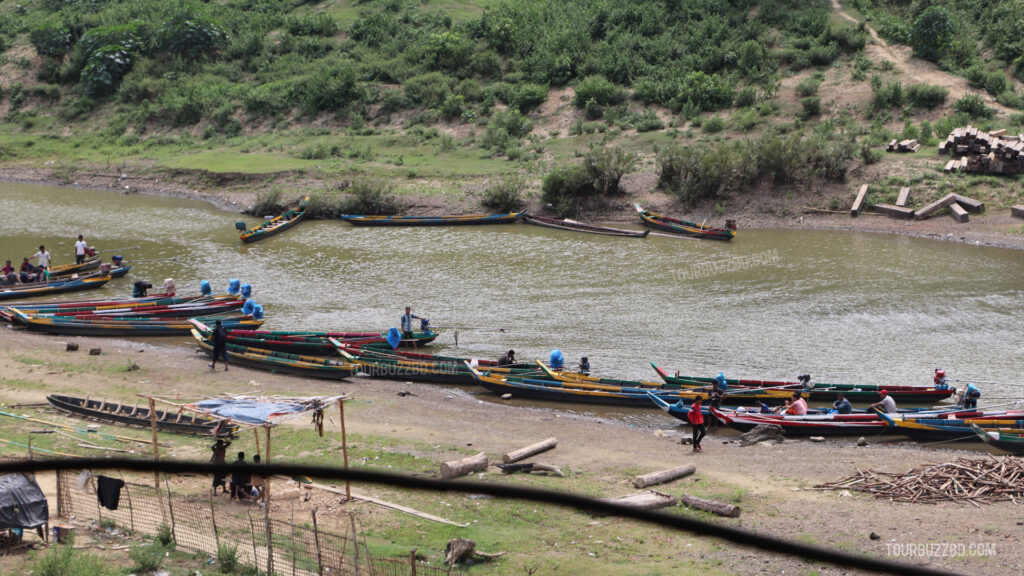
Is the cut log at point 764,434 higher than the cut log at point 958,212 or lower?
lower

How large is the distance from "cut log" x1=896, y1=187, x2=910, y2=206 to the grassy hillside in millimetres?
3006

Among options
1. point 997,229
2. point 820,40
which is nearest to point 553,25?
point 820,40

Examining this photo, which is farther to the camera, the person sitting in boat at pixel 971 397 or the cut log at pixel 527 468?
the person sitting in boat at pixel 971 397

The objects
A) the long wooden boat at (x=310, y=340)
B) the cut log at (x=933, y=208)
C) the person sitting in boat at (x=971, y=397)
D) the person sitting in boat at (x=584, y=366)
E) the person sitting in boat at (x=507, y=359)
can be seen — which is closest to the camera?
the person sitting in boat at (x=971, y=397)

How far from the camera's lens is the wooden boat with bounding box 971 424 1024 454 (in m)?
17.6

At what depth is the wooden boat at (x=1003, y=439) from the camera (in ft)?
57.8

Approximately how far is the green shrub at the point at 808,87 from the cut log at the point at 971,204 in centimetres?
1159

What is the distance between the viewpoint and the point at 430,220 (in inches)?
1574

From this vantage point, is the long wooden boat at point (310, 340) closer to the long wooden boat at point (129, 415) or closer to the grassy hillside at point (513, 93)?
the long wooden boat at point (129, 415)

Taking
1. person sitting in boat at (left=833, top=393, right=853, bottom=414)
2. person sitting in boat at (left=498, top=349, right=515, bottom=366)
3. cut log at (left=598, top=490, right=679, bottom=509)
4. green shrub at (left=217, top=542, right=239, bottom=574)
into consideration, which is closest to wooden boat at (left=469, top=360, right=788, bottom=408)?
person sitting in boat at (left=498, top=349, right=515, bottom=366)

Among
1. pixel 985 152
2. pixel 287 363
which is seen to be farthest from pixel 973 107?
pixel 287 363

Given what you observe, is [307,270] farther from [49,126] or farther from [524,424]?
[49,126]

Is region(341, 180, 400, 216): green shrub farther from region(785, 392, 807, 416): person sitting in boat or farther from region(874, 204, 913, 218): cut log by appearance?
region(785, 392, 807, 416): person sitting in boat

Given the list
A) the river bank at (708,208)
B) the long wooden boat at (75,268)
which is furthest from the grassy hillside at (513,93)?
the long wooden boat at (75,268)
